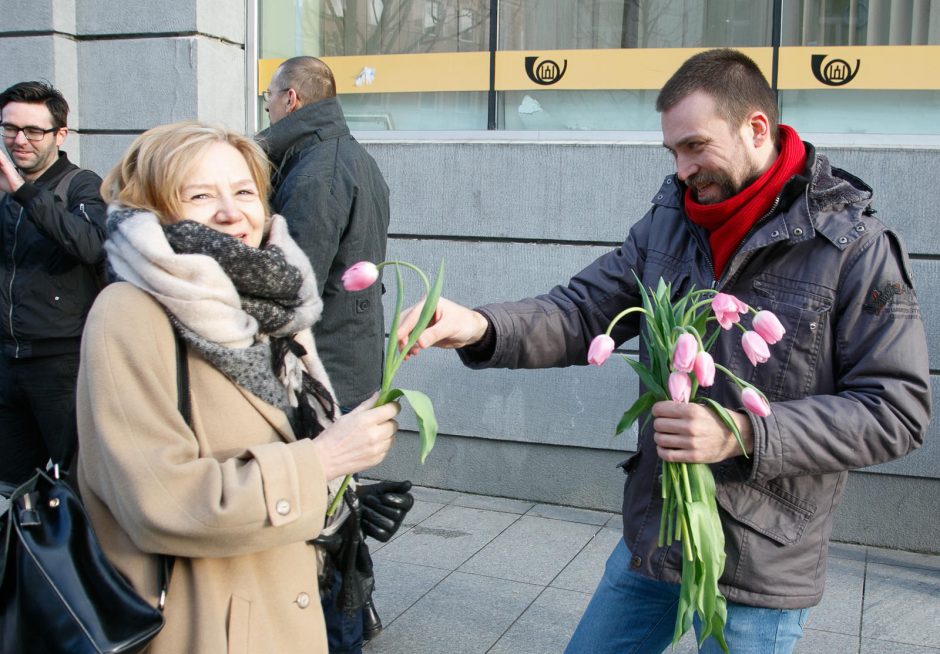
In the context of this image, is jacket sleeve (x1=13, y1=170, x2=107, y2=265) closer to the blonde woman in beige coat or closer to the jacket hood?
the blonde woman in beige coat

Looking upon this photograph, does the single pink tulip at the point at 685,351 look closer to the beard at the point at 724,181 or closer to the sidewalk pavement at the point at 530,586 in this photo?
the beard at the point at 724,181

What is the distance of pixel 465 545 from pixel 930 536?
2.25m

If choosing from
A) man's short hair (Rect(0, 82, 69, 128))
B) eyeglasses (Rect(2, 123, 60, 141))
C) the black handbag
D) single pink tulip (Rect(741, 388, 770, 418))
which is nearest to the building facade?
man's short hair (Rect(0, 82, 69, 128))

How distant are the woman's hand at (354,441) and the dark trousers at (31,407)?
Answer: 2327 millimetres

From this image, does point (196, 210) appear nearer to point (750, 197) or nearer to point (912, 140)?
point (750, 197)

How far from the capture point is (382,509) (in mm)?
2365

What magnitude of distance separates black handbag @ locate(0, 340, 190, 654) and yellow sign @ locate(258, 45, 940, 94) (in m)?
4.51

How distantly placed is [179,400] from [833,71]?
450 centimetres

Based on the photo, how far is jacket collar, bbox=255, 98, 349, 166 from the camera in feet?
13.0

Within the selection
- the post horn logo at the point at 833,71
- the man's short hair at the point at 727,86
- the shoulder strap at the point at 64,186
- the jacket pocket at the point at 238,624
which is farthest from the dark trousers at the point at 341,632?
the post horn logo at the point at 833,71

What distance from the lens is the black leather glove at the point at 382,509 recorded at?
92.7 inches

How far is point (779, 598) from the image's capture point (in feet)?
6.99

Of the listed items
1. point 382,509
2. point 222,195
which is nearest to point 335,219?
point 382,509

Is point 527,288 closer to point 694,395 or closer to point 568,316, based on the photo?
point 568,316
